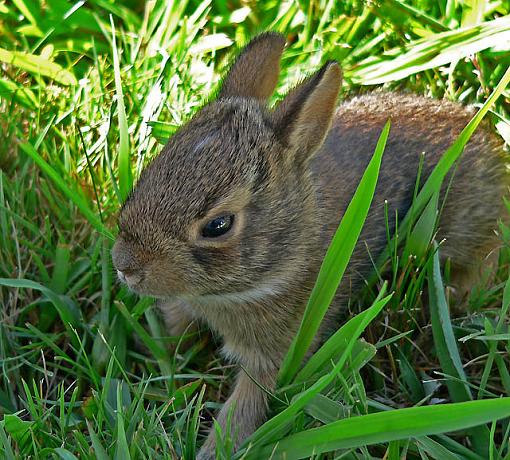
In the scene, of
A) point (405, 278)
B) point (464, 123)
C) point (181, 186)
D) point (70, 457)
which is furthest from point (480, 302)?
point (70, 457)

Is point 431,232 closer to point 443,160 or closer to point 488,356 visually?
point 443,160

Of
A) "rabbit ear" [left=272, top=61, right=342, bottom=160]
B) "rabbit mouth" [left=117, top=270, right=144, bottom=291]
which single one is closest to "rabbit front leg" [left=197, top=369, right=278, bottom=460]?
"rabbit mouth" [left=117, top=270, right=144, bottom=291]

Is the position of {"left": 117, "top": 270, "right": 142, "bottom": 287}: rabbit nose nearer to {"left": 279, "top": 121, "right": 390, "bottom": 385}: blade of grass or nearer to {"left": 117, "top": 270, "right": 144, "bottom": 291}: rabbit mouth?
{"left": 117, "top": 270, "right": 144, "bottom": 291}: rabbit mouth

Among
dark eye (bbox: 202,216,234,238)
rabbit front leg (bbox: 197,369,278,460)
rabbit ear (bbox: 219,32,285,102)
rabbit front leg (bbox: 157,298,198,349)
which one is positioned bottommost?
rabbit front leg (bbox: 197,369,278,460)

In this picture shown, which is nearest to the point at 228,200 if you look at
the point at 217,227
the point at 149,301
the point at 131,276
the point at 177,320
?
the point at 217,227

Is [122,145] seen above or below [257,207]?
above

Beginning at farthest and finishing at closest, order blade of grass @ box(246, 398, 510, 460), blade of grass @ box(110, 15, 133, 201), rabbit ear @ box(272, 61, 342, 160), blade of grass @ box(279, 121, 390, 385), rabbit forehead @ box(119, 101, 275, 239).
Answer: blade of grass @ box(110, 15, 133, 201) < rabbit ear @ box(272, 61, 342, 160) < rabbit forehead @ box(119, 101, 275, 239) < blade of grass @ box(279, 121, 390, 385) < blade of grass @ box(246, 398, 510, 460)

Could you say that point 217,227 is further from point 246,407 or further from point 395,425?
point 395,425
